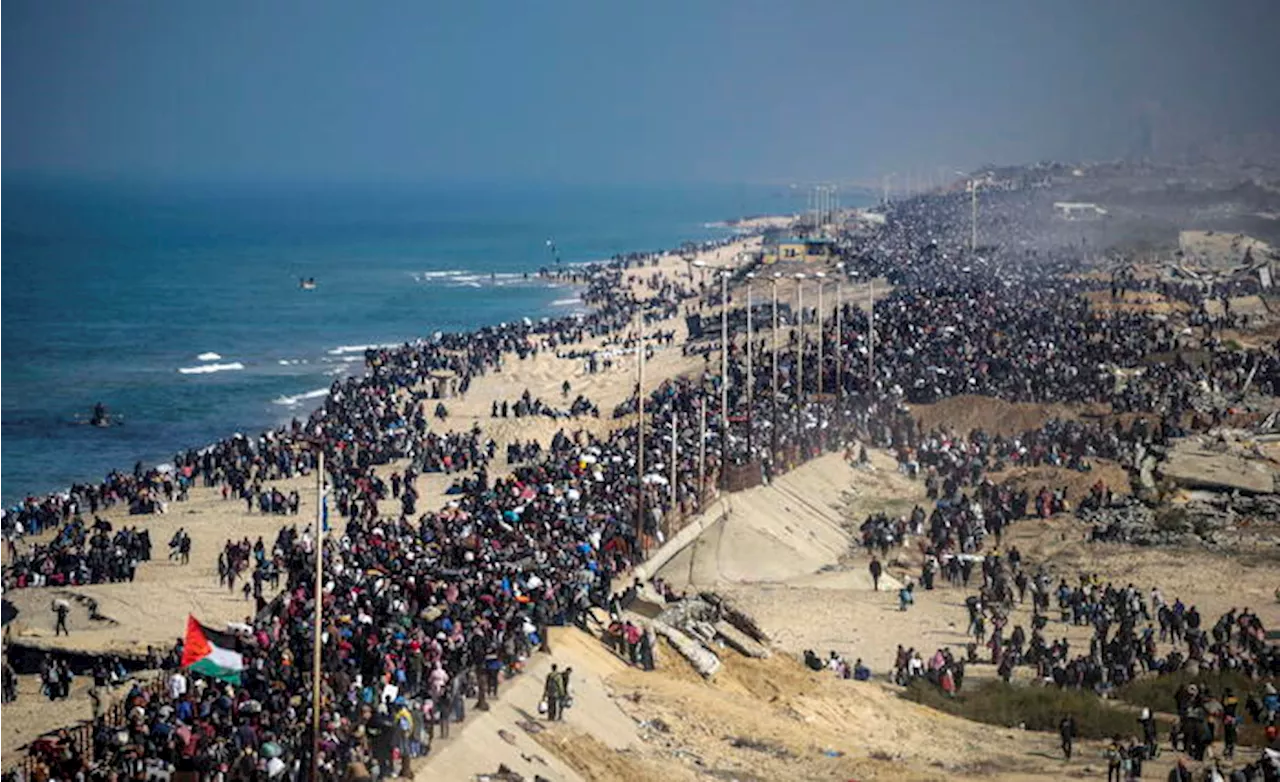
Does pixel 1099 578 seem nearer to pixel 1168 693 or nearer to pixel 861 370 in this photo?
pixel 1168 693

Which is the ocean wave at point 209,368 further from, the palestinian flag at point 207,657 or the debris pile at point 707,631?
the palestinian flag at point 207,657

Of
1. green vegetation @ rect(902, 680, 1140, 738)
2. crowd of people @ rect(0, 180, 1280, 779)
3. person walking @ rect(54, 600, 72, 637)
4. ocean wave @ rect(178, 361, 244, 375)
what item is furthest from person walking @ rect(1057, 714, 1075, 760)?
ocean wave @ rect(178, 361, 244, 375)

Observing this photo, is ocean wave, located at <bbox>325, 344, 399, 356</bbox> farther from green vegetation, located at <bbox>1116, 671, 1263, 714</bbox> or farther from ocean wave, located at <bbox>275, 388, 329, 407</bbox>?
green vegetation, located at <bbox>1116, 671, 1263, 714</bbox>

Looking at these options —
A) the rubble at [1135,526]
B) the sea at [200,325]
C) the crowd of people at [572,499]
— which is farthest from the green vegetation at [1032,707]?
the sea at [200,325]

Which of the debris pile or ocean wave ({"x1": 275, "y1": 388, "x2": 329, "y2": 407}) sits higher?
the debris pile

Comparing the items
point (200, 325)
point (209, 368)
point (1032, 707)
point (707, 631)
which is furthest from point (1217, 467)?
point (200, 325)

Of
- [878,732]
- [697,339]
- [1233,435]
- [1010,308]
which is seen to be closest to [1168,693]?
[878,732]
